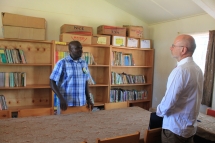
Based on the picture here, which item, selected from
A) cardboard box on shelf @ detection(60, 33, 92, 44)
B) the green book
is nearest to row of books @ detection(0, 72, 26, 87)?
the green book

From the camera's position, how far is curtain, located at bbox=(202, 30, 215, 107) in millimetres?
2908

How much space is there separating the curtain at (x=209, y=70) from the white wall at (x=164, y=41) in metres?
0.24

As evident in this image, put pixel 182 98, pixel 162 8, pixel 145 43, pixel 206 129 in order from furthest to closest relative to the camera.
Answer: pixel 145 43, pixel 162 8, pixel 206 129, pixel 182 98

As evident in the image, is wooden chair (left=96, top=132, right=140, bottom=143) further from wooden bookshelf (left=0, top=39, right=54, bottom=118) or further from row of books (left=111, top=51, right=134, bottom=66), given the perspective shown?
row of books (left=111, top=51, right=134, bottom=66)

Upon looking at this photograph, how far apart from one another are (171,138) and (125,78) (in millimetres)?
2542

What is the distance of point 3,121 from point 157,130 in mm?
1474

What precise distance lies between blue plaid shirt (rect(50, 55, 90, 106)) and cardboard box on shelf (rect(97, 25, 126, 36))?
1.38 m

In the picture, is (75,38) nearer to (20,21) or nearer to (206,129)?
(20,21)

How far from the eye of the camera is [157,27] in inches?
160

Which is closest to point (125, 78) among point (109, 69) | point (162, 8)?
point (109, 69)

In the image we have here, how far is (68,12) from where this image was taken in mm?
3486

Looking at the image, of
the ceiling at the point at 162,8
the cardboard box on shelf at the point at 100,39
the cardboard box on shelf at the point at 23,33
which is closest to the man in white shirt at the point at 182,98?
the ceiling at the point at 162,8


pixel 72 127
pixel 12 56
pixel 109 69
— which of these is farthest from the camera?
pixel 109 69

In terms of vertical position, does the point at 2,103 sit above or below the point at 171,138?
below
